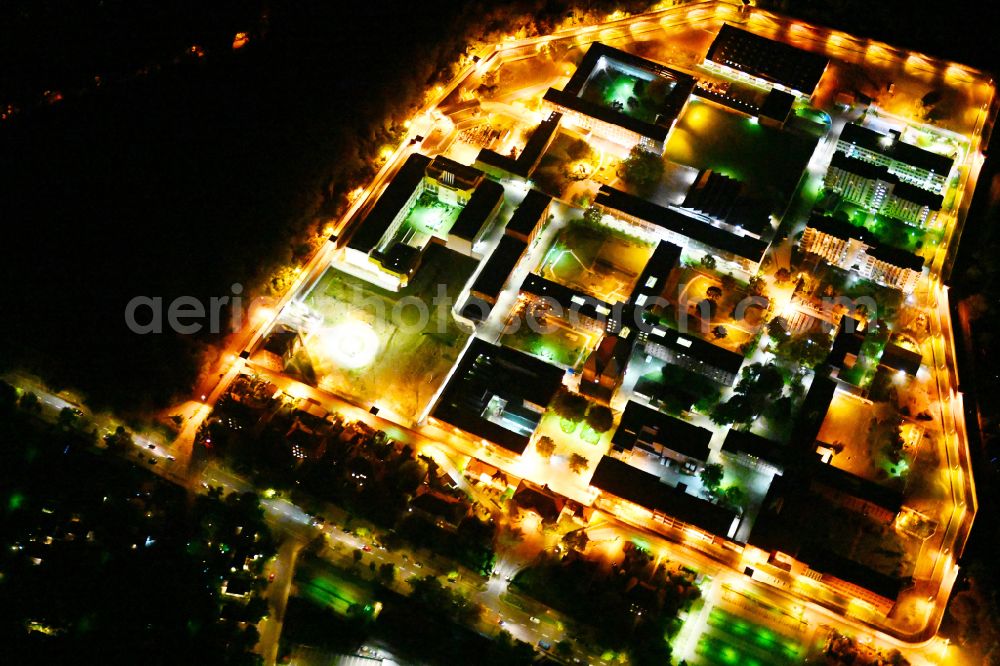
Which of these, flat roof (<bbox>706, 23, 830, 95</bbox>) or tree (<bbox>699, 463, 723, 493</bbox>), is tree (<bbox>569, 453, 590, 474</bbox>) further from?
flat roof (<bbox>706, 23, 830, 95</bbox>)

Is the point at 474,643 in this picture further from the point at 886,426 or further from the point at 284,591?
the point at 886,426

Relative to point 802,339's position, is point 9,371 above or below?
below

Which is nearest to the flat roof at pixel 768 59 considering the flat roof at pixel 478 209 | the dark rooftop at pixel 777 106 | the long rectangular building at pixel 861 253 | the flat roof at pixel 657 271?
the dark rooftop at pixel 777 106

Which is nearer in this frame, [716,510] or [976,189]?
[716,510]

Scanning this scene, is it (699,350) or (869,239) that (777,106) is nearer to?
(869,239)

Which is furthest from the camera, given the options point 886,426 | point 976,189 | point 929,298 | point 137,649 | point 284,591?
point 976,189

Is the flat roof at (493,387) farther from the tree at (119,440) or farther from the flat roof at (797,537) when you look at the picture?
the tree at (119,440)

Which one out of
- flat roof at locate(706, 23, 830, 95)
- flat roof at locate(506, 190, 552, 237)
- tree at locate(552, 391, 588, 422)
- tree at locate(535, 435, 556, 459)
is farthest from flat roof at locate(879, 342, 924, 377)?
flat roof at locate(506, 190, 552, 237)

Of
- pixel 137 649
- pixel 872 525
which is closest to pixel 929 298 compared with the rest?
pixel 872 525
